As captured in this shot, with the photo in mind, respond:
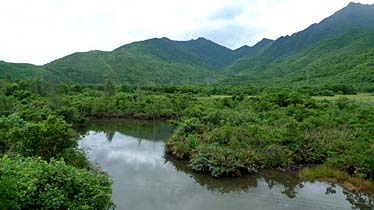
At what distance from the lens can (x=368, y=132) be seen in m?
22.0

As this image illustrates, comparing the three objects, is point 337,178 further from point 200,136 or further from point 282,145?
point 200,136

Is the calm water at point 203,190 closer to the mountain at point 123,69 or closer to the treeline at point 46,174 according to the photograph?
the treeline at point 46,174

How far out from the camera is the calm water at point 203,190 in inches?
645

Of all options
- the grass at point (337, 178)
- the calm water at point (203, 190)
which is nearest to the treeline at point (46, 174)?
the calm water at point (203, 190)

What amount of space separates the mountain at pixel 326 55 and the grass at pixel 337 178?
5496cm

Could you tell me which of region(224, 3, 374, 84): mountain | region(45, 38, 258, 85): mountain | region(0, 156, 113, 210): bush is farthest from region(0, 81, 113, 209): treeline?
region(45, 38, 258, 85): mountain

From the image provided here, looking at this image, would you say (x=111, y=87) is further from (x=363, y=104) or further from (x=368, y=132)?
(x=368, y=132)

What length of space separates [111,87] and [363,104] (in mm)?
46623

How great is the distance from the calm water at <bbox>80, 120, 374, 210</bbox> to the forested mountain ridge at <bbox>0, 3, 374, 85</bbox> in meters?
54.5

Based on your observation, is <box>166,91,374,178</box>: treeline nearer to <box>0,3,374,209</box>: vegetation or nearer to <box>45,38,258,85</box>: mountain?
<box>0,3,374,209</box>: vegetation

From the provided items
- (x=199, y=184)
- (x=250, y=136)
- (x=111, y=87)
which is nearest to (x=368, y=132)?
(x=250, y=136)

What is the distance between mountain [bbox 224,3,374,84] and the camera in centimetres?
8331

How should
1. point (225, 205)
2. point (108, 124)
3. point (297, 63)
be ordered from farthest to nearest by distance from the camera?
point (297, 63)
point (108, 124)
point (225, 205)

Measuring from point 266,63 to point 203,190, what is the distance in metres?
148
